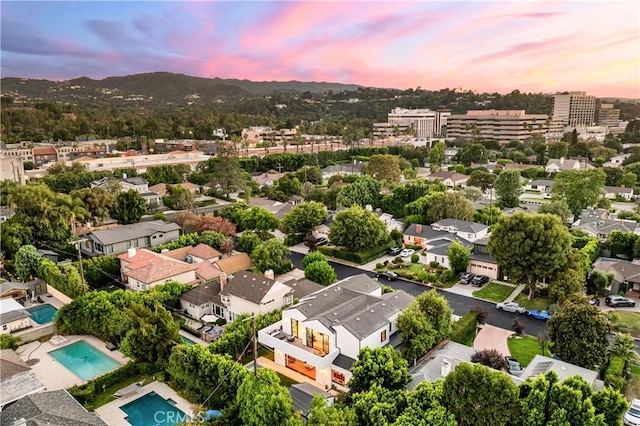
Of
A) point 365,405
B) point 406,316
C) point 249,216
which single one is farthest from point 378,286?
point 249,216

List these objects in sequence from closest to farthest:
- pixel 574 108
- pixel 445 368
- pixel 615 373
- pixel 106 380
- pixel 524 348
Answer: pixel 445 368, pixel 615 373, pixel 106 380, pixel 524 348, pixel 574 108

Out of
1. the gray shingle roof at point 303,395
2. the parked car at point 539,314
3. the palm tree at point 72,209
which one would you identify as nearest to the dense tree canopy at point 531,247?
the parked car at point 539,314

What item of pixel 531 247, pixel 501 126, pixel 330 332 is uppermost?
pixel 501 126

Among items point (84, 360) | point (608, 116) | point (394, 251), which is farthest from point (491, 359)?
point (608, 116)

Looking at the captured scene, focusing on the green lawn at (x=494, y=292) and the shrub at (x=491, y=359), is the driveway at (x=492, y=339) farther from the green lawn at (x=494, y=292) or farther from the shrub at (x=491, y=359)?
the green lawn at (x=494, y=292)

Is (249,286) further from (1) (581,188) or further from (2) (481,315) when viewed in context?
(1) (581,188)

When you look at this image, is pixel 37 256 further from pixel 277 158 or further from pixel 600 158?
pixel 600 158
